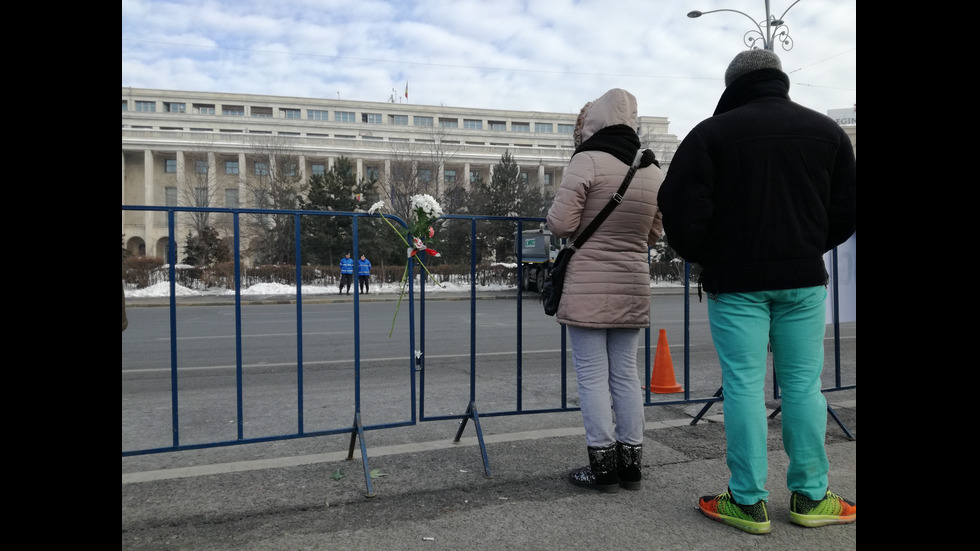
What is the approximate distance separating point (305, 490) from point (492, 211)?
39923 mm

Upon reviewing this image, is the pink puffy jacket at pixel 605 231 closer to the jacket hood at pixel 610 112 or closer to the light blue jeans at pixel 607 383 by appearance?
the jacket hood at pixel 610 112

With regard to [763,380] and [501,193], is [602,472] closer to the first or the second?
[763,380]

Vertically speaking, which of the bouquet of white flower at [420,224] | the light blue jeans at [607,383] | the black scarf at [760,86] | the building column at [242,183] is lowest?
the light blue jeans at [607,383]

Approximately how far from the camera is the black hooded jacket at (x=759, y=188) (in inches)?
107

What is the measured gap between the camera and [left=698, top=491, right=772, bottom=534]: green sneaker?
108 inches

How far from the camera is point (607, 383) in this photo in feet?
10.8

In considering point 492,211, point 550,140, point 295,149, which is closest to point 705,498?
point 492,211

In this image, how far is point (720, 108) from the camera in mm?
2975

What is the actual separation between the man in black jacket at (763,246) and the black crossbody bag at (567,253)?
371mm

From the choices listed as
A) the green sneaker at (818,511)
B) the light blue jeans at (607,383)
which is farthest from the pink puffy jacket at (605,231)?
the green sneaker at (818,511)

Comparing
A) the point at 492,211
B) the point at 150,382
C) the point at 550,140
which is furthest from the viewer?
the point at 550,140

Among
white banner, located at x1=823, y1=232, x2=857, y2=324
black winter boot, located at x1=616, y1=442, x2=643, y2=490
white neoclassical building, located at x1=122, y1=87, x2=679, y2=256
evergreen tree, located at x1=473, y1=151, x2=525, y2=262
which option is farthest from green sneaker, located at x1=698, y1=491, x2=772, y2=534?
white neoclassical building, located at x1=122, y1=87, x2=679, y2=256

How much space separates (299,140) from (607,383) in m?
64.8

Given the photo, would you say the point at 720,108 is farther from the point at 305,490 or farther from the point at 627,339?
the point at 305,490
